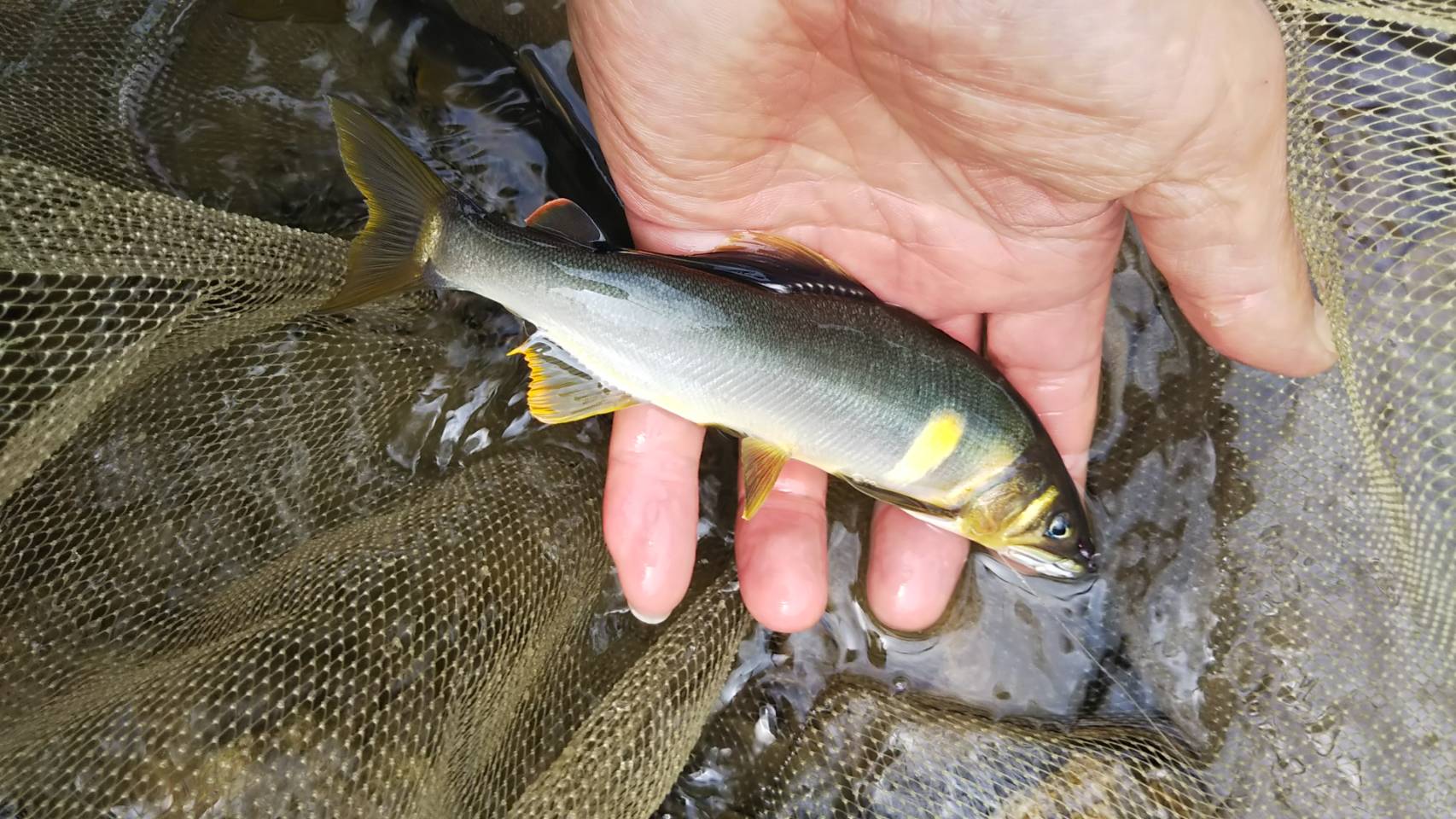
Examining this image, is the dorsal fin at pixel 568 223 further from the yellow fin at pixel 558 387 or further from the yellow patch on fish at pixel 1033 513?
the yellow patch on fish at pixel 1033 513

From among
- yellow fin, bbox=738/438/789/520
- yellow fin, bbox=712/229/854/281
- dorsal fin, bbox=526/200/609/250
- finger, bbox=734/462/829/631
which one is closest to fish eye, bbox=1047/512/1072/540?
finger, bbox=734/462/829/631

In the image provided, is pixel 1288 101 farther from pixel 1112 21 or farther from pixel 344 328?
pixel 344 328

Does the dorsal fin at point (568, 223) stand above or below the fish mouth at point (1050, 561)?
above

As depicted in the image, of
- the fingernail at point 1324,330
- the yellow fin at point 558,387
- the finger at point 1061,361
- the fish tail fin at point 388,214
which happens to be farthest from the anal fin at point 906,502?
the fish tail fin at point 388,214

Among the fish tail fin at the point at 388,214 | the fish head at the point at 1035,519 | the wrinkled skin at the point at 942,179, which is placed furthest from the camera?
the fish head at the point at 1035,519

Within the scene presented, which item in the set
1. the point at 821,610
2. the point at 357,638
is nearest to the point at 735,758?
the point at 821,610

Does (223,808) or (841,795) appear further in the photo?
(841,795)
